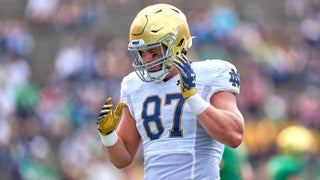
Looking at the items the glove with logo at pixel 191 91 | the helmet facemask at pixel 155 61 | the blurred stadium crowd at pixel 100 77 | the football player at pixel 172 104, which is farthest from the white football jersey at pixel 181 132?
the blurred stadium crowd at pixel 100 77

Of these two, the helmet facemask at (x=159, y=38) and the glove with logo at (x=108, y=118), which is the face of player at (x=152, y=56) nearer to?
the helmet facemask at (x=159, y=38)

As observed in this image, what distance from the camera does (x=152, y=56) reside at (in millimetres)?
5781

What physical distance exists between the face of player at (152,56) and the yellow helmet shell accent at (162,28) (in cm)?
5

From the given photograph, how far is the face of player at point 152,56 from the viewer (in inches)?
226

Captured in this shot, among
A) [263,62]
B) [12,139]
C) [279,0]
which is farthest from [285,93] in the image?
[12,139]

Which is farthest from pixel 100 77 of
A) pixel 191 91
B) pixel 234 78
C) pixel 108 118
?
pixel 191 91

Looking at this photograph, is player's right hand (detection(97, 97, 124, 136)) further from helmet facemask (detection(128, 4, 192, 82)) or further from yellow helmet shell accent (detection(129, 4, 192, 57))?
yellow helmet shell accent (detection(129, 4, 192, 57))

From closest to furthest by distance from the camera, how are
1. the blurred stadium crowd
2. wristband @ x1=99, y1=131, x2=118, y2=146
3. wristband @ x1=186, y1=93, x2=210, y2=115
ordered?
1. wristband @ x1=186, y1=93, x2=210, y2=115
2. wristband @ x1=99, y1=131, x2=118, y2=146
3. the blurred stadium crowd

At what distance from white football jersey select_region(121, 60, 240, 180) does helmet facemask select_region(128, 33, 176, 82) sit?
11cm

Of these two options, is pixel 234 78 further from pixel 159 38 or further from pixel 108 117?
pixel 108 117

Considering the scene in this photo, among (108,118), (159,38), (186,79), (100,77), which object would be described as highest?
(159,38)

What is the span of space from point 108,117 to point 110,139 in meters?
0.17

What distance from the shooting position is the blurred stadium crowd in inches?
597

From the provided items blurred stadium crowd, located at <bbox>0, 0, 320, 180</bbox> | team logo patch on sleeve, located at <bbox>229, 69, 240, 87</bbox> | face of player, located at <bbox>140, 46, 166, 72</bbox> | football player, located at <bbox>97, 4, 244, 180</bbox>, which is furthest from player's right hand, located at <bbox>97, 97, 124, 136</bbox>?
blurred stadium crowd, located at <bbox>0, 0, 320, 180</bbox>
